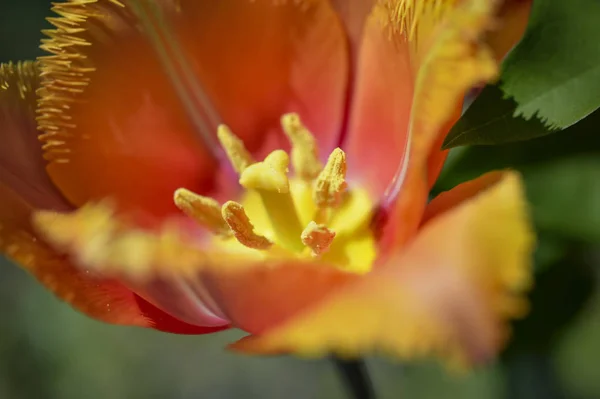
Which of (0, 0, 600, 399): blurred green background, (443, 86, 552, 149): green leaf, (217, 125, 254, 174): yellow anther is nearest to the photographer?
(443, 86, 552, 149): green leaf

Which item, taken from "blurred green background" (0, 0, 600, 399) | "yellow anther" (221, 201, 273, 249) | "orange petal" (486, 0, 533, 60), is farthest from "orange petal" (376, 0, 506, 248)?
"blurred green background" (0, 0, 600, 399)

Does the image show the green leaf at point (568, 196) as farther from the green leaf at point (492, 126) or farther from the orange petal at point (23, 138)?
the orange petal at point (23, 138)

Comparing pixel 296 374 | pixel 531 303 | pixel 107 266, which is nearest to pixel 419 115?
pixel 107 266

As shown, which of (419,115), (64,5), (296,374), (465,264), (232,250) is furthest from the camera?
(296,374)

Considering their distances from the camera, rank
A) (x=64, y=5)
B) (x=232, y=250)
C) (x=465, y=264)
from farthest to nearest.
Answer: (x=232, y=250) → (x=64, y=5) → (x=465, y=264)

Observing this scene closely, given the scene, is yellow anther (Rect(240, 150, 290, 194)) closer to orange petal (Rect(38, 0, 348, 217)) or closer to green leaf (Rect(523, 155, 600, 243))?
orange petal (Rect(38, 0, 348, 217))

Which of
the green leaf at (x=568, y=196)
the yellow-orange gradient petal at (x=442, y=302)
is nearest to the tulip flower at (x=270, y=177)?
the yellow-orange gradient petal at (x=442, y=302)

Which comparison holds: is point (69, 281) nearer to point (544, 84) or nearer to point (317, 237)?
point (317, 237)

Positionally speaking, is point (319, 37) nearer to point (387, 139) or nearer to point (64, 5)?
point (387, 139)
